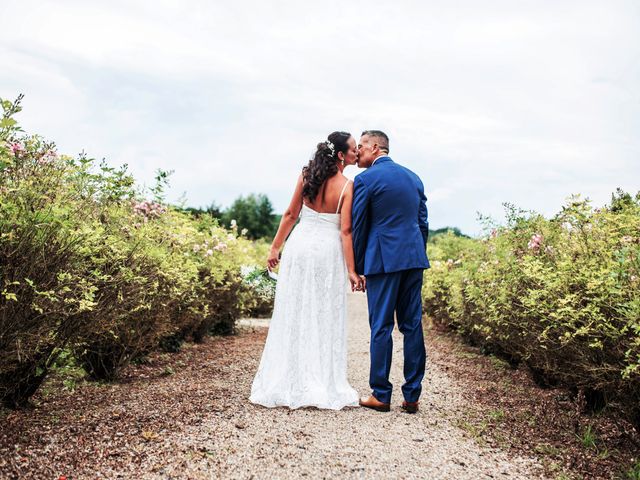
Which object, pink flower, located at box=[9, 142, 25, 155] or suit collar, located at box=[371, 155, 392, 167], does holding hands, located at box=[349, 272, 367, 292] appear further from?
pink flower, located at box=[9, 142, 25, 155]

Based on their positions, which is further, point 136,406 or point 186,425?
point 136,406

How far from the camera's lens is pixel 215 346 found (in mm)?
9203

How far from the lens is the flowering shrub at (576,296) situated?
14.3ft

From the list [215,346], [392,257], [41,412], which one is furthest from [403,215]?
[215,346]

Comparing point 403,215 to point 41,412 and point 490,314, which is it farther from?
point 41,412

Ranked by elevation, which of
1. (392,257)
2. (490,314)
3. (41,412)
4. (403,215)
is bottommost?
(41,412)

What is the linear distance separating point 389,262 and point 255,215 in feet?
166

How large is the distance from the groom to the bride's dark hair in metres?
0.26

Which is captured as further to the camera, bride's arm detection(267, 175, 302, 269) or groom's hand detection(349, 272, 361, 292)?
bride's arm detection(267, 175, 302, 269)

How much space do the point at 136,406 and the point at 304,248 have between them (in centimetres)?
191

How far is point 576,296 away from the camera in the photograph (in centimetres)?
476

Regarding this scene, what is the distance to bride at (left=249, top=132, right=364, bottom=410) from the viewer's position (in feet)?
17.8

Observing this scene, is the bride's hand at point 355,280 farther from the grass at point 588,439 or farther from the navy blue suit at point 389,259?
the grass at point 588,439

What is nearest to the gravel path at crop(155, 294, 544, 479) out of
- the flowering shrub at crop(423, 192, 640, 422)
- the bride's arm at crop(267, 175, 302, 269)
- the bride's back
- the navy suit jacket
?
the flowering shrub at crop(423, 192, 640, 422)
